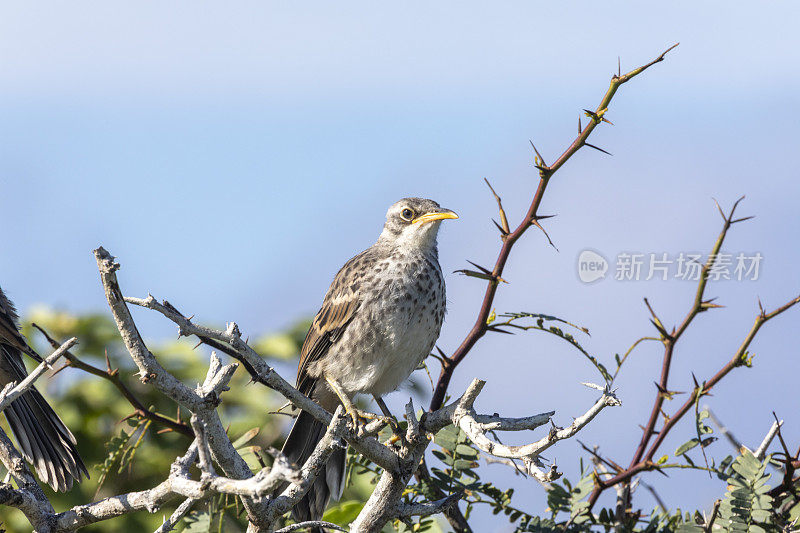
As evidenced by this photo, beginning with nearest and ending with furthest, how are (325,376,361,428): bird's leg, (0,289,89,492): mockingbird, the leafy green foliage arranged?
the leafy green foliage → (325,376,361,428): bird's leg → (0,289,89,492): mockingbird

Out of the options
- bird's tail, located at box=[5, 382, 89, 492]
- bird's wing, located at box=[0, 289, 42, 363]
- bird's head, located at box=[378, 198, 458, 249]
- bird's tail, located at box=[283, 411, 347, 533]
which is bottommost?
bird's tail, located at box=[5, 382, 89, 492]

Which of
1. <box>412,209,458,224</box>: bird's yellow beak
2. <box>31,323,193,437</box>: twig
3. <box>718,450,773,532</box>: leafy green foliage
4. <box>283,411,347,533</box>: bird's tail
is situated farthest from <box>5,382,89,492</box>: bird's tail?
<box>718,450,773,532</box>: leafy green foliage

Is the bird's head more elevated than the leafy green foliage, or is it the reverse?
the bird's head

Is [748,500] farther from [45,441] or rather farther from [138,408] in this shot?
[45,441]

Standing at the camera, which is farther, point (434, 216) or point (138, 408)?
point (434, 216)

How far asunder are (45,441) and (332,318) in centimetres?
193

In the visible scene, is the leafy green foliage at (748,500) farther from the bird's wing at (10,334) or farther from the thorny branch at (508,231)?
the bird's wing at (10,334)

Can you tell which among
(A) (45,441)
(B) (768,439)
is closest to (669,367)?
(B) (768,439)

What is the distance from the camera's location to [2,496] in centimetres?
366

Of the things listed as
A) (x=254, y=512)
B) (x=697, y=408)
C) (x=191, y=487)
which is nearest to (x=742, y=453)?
(x=697, y=408)

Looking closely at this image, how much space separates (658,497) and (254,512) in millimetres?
2303

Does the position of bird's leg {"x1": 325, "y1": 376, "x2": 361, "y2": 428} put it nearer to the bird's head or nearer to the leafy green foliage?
the bird's head

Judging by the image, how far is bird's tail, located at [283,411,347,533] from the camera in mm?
5348

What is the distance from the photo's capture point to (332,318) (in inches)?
222
